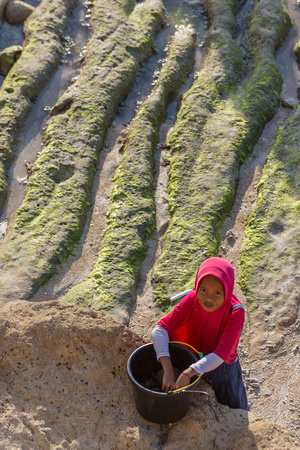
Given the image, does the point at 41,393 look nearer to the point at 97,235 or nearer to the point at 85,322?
the point at 85,322

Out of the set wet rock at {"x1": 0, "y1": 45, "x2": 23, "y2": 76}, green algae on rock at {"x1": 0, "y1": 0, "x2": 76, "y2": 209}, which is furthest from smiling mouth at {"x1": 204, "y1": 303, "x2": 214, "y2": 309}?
wet rock at {"x1": 0, "y1": 45, "x2": 23, "y2": 76}

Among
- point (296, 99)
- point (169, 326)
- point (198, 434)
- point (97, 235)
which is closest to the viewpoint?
point (198, 434)

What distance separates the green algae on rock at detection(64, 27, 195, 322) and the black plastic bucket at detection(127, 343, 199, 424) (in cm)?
195

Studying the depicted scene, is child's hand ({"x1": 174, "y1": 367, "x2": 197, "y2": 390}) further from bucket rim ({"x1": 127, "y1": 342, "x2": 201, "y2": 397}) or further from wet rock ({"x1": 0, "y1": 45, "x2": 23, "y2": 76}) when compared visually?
wet rock ({"x1": 0, "y1": 45, "x2": 23, "y2": 76})

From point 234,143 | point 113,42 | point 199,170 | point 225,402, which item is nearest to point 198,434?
point 225,402

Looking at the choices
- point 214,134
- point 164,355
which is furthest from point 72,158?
point 164,355

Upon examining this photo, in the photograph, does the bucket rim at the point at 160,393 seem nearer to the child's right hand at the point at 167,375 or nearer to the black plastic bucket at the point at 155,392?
the black plastic bucket at the point at 155,392

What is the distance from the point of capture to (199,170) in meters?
7.48

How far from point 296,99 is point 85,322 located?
21.1 ft

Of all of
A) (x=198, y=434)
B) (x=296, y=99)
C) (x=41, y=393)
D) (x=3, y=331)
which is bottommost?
(x=296, y=99)

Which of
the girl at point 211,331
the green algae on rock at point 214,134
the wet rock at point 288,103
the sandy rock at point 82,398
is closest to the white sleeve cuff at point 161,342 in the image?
the girl at point 211,331

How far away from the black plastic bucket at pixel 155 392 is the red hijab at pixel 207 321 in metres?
0.18

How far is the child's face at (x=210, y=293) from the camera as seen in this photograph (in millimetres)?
3588

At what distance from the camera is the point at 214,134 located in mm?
7961
